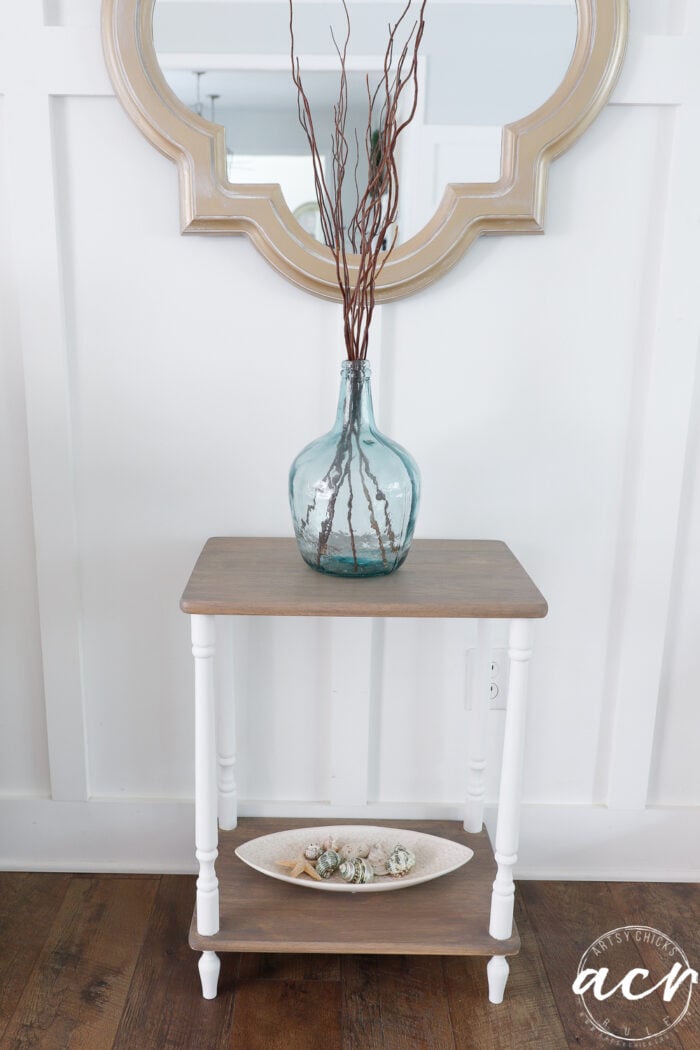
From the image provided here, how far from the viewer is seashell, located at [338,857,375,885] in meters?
1.51

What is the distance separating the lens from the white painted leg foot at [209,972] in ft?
4.67

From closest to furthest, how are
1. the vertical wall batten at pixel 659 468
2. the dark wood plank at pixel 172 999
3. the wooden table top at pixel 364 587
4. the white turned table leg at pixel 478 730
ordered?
1. the wooden table top at pixel 364 587
2. the dark wood plank at pixel 172 999
3. the vertical wall batten at pixel 659 468
4. the white turned table leg at pixel 478 730

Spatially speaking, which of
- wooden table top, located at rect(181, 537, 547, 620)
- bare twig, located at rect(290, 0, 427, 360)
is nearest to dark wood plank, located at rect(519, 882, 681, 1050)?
wooden table top, located at rect(181, 537, 547, 620)

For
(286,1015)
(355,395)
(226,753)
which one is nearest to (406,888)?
(286,1015)

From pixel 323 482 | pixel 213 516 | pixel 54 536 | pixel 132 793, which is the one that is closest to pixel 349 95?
pixel 323 482

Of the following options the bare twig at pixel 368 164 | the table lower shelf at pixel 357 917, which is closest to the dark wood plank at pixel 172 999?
the table lower shelf at pixel 357 917

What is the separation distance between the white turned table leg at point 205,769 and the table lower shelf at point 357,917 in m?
0.06

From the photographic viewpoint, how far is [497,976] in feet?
4.69

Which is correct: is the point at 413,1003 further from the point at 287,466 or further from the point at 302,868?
the point at 287,466

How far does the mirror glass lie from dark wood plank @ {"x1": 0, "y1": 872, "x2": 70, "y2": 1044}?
135cm

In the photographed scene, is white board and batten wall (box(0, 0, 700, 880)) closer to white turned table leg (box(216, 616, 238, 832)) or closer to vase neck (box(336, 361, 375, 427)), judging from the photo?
white turned table leg (box(216, 616, 238, 832))

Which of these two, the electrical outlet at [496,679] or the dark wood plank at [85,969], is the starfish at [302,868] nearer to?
the dark wood plank at [85,969]

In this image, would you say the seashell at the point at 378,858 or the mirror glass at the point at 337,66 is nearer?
the mirror glass at the point at 337,66

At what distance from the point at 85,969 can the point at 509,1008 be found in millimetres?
708
